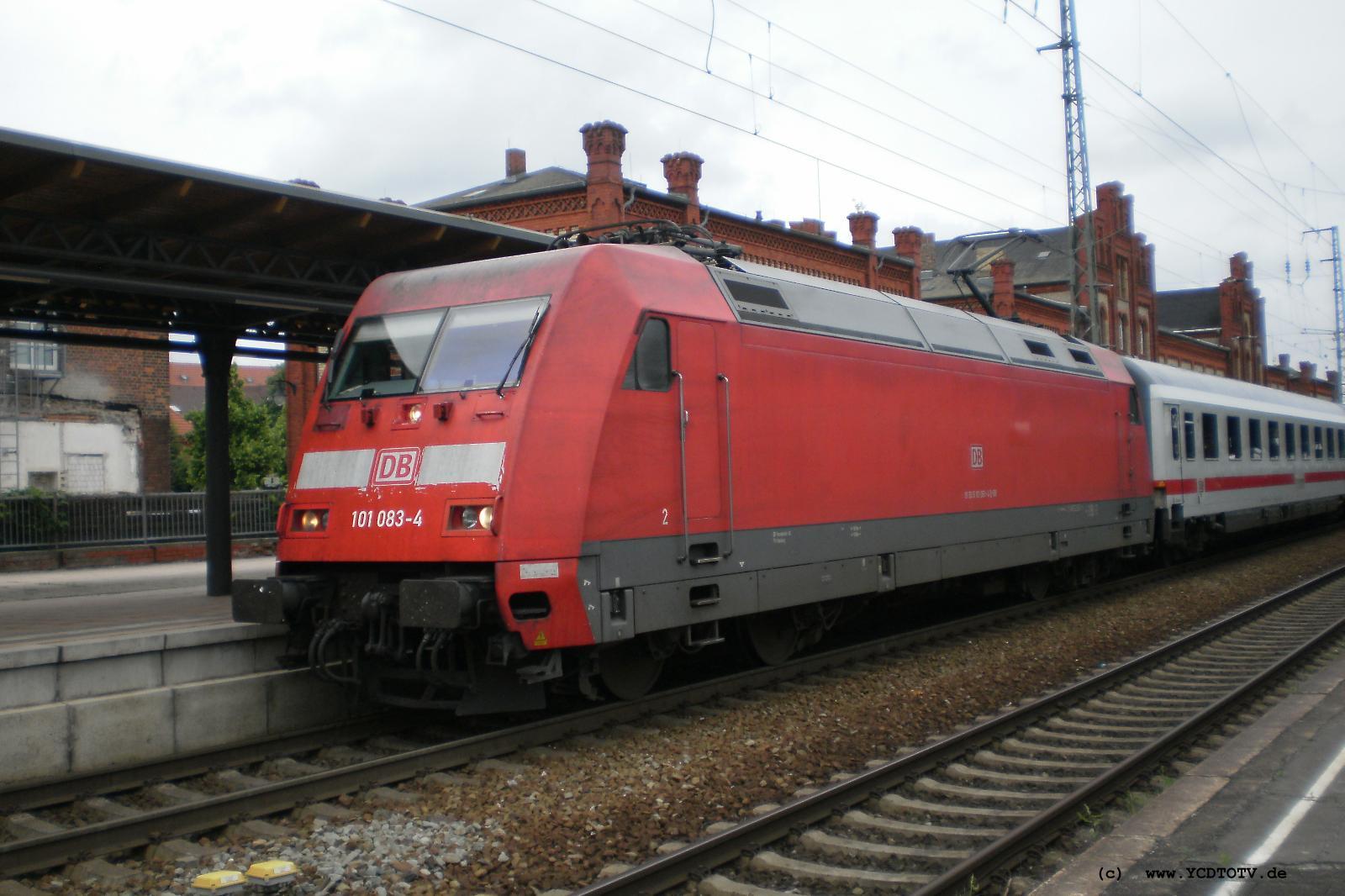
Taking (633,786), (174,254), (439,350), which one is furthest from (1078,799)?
(174,254)

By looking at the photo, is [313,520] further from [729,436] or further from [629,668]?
[729,436]

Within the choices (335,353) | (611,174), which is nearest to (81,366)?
(611,174)

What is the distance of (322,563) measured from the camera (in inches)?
330

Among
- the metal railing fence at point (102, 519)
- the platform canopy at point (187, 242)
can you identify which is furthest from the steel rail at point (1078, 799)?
the metal railing fence at point (102, 519)

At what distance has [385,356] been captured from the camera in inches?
348

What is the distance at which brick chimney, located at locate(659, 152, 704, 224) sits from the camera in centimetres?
2630

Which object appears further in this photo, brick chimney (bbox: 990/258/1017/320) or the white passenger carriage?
brick chimney (bbox: 990/258/1017/320)

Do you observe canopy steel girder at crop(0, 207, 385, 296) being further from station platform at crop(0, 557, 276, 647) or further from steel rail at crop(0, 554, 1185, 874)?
steel rail at crop(0, 554, 1185, 874)

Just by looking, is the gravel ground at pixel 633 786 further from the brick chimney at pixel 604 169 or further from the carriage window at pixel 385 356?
the brick chimney at pixel 604 169

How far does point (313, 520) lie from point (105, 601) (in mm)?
6802

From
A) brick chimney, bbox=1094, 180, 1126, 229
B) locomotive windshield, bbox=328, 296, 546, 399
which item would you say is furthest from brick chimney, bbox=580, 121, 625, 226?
brick chimney, bbox=1094, 180, 1126, 229

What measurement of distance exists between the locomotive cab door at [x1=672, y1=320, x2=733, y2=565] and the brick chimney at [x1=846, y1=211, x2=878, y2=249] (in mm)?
25165

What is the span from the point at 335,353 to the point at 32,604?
699 cm

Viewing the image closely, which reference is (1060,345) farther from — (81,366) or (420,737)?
(81,366)
